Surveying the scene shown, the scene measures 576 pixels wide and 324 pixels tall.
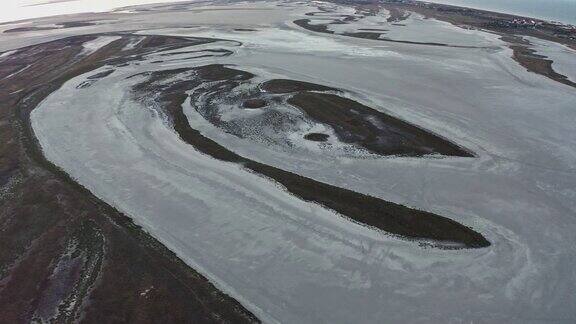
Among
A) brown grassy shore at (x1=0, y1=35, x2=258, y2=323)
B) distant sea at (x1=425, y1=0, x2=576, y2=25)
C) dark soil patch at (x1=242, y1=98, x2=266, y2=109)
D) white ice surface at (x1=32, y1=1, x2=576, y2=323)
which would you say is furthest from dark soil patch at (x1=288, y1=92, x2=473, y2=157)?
distant sea at (x1=425, y1=0, x2=576, y2=25)

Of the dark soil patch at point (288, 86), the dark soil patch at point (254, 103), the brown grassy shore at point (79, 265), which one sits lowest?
the brown grassy shore at point (79, 265)

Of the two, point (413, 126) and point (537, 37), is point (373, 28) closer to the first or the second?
point (537, 37)

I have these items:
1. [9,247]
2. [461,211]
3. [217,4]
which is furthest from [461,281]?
[217,4]

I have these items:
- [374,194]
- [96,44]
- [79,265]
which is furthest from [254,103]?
[96,44]

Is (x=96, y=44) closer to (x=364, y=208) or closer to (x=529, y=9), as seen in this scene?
(x=364, y=208)

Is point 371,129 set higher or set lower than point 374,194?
higher

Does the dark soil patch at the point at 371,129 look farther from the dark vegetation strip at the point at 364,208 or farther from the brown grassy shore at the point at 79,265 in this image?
the brown grassy shore at the point at 79,265

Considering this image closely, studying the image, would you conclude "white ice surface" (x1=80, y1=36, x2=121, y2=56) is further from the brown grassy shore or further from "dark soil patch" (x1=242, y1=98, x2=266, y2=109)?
the brown grassy shore

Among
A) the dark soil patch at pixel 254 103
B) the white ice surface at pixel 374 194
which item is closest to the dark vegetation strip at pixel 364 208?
the white ice surface at pixel 374 194
